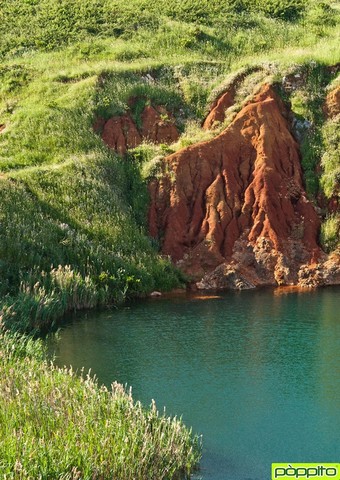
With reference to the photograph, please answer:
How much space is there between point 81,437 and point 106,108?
126ft

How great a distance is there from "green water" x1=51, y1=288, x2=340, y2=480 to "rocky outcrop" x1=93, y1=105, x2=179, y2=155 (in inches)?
597

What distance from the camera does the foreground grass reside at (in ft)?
42.5

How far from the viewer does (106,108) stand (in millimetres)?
49844

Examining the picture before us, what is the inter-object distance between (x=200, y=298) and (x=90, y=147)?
14.7m

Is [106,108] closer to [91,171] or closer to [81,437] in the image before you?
[91,171]

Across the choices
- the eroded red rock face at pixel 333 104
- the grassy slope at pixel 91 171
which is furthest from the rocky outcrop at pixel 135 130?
the eroded red rock face at pixel 333 104

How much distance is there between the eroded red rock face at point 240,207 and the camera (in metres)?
40.6

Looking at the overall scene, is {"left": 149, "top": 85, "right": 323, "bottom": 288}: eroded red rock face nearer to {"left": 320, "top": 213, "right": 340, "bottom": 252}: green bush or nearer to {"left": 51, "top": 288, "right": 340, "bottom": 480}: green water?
{"left": 320, "top": 213, "right": 340, "bottom": 252}: green bush

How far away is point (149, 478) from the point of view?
13.7 metres

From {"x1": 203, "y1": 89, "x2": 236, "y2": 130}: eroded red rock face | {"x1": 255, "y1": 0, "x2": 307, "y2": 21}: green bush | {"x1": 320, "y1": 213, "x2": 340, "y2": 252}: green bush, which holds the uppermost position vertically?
{"x1": 255, "y1": 0, "x2": 307, "y2": 21}: green bush

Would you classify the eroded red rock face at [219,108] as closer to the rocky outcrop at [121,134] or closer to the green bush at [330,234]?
the rocky outcrop at [121,134]

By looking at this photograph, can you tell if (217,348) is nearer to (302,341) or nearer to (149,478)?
(302,341)

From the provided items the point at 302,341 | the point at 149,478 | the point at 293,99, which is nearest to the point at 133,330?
the point at 302,341

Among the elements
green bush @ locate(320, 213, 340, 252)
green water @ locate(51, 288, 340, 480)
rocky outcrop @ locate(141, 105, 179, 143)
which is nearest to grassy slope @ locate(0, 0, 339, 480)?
green bush @ locate(320, 213, 340, 252)
